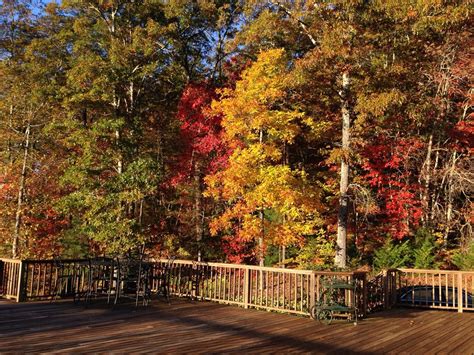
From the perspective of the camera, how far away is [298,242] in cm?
1235

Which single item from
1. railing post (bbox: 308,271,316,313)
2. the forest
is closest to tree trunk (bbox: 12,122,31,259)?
the forest

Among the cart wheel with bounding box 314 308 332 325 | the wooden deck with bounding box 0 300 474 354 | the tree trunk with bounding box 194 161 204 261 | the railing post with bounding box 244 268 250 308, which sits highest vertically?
the tree trunk with bounding box 194 161 204 261

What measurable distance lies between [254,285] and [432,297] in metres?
3.96

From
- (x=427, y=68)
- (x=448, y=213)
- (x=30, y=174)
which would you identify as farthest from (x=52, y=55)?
(x=448, y=213)

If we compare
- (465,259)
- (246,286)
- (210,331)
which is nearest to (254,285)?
(246,286)

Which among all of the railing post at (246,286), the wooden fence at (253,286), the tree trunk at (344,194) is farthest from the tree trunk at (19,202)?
the tree trunk at (344,194)

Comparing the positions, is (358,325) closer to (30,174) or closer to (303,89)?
(303,89)

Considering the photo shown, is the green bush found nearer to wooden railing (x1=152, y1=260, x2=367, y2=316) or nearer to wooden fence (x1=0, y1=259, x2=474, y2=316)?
wooden fence (x1=0, y1=259, x2=474, y2=316)

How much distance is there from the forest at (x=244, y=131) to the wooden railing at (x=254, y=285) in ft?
5.06

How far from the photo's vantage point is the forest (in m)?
10.9

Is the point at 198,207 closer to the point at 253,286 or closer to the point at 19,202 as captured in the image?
the point at 253,286

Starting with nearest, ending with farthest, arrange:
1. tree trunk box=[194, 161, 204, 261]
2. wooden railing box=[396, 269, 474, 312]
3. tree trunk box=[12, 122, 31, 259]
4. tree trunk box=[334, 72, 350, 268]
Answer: wooden railing box=[396, 269, 474, 312] → tree trunk box=[334, 72, 350, 268] → tree trunk box=[194, 161, 204, 261] → tree trunk box=[12, 122, 31, 259]

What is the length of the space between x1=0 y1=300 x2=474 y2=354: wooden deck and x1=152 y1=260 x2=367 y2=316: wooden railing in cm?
37

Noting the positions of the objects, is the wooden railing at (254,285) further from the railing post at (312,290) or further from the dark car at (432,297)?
the dark car at (432,297)
